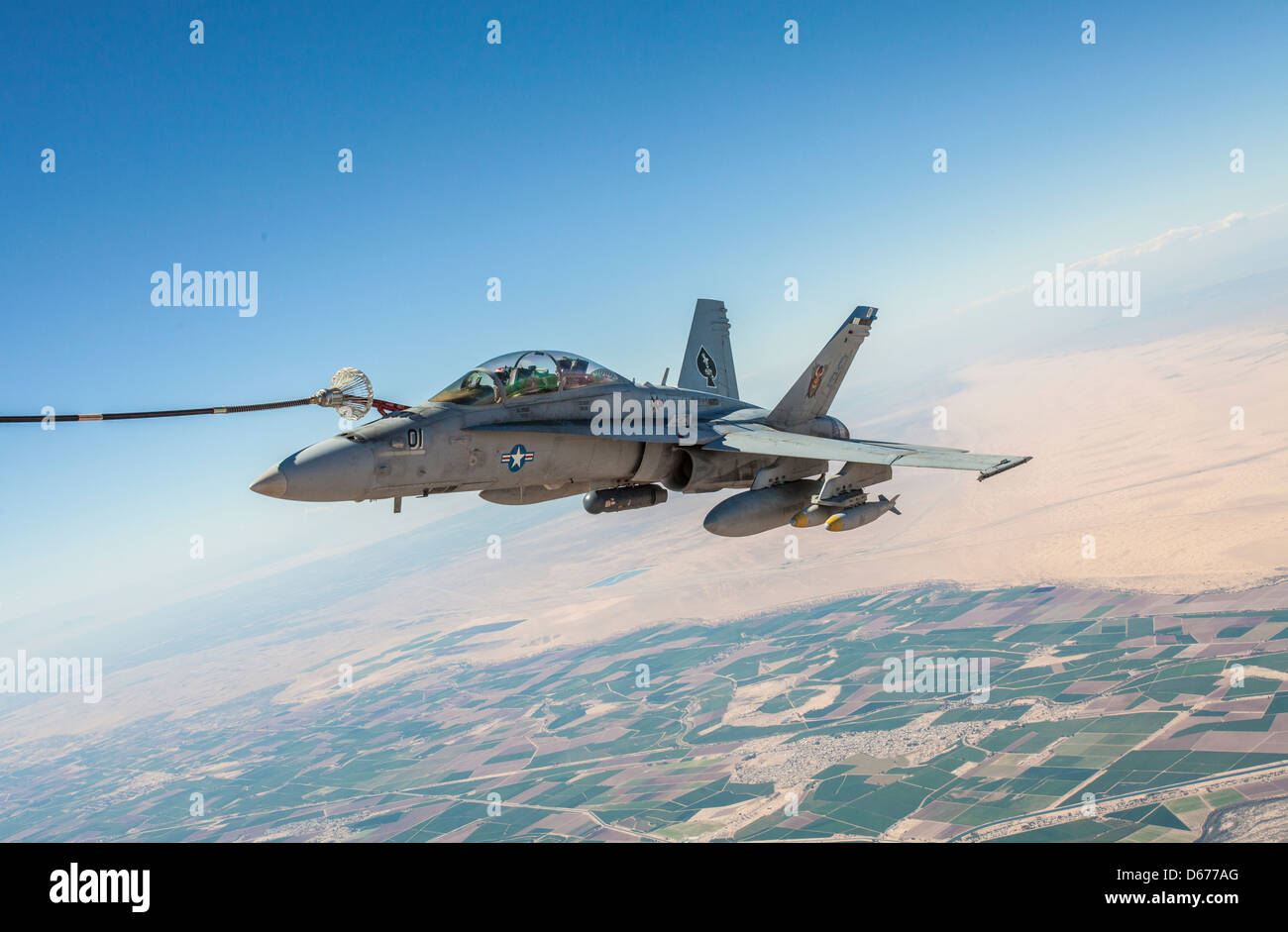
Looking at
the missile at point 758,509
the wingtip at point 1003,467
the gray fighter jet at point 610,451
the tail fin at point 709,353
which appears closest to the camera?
the gray fighter jet at point 610,451

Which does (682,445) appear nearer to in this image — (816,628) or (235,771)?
(816,628)

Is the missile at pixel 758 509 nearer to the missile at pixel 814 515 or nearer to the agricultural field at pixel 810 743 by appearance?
the missile at pixel 814 515

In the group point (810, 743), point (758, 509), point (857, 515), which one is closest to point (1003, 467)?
point (857, 515)

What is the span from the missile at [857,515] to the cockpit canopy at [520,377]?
17.4 ft

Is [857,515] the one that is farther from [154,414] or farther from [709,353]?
[154,414]

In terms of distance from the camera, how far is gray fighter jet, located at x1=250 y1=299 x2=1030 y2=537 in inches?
487

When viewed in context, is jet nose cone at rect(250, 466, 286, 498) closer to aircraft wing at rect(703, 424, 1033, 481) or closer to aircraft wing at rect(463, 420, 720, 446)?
aircraft wing at rect(463, 420, 720, 446)

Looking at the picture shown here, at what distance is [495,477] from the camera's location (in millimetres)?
13695

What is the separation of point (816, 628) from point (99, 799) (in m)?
128

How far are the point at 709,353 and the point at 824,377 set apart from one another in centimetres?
470

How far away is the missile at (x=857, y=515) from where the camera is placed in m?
15.0

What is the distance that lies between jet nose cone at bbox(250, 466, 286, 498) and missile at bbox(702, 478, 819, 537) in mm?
7235

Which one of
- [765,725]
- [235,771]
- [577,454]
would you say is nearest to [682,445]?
[577,454]

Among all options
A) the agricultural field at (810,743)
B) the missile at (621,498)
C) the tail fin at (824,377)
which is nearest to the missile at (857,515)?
the tail fin at (824,377)
